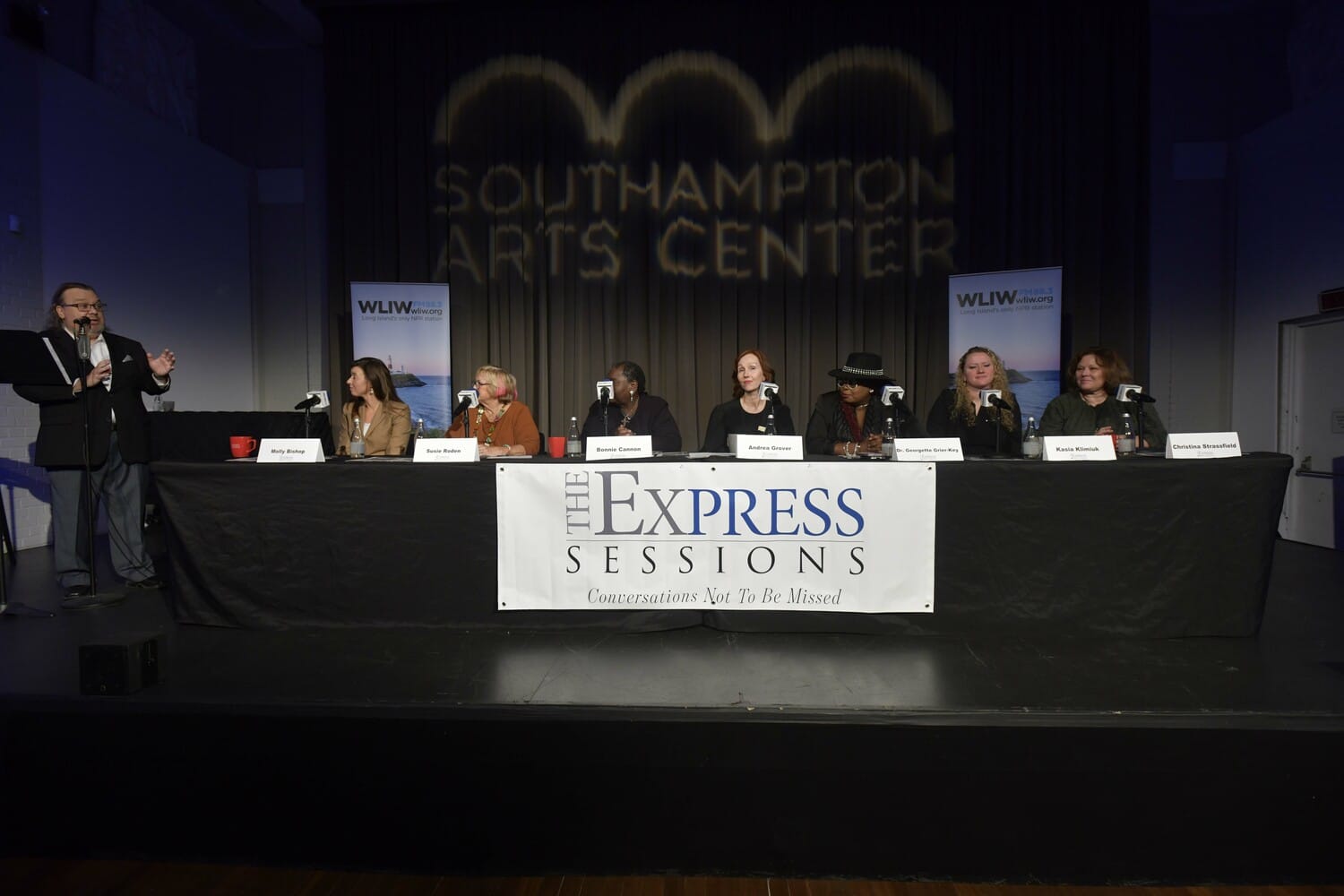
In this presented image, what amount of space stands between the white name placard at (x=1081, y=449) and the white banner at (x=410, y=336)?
14.2 ft

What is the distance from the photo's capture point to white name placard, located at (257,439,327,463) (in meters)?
2.38

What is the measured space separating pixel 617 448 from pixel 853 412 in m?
1.53

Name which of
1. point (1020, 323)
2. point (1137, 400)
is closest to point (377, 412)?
point (1137, 400)

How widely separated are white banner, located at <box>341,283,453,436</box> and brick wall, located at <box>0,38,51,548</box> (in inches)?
73.1

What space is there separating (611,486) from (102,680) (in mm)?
1486

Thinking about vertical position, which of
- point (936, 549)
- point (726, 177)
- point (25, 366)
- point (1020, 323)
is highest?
point (726, 177)

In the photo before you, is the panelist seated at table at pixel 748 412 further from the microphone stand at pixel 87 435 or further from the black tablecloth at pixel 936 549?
the microphone stand at pixel 87 435

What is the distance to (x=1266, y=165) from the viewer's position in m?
4.80

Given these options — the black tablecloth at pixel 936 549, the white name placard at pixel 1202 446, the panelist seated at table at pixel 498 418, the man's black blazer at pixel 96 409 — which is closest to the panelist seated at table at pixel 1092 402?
the white name placard at pixel 1202 446

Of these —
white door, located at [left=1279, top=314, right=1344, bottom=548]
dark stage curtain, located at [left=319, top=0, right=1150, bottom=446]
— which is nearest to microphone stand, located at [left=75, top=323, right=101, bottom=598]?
dark stage curtain, located at [left=319, top=0, right=1150, bottom=446]

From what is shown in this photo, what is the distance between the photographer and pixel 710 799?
1.59m

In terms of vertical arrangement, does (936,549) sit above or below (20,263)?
below

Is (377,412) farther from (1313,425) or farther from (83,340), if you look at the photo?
(1313,425)

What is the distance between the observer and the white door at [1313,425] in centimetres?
426
